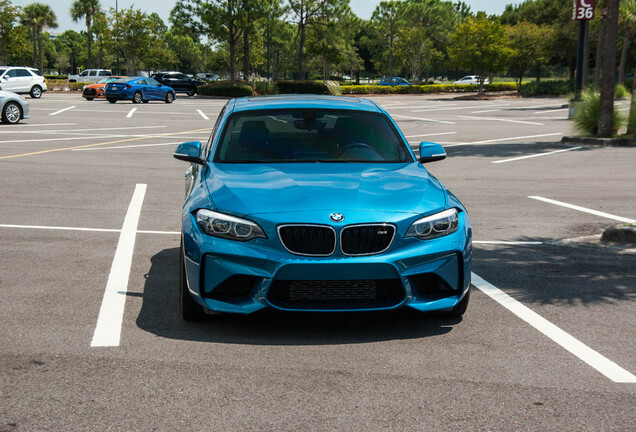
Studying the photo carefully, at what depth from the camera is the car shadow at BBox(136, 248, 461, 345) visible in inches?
192

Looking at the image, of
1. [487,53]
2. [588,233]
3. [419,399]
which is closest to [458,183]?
[588,233]

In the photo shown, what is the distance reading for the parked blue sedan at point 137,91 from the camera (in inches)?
1549

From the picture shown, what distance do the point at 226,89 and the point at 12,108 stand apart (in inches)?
1163

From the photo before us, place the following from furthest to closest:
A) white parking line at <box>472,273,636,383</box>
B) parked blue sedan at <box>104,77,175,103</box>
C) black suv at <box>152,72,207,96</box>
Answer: black suv at <box>152,72,207,96</box>
parked blue sedan at <box>104,77,175,103</box>
white parking line at <box>472,273,636,383</box>

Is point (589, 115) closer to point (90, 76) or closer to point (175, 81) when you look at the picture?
point (175, 81)

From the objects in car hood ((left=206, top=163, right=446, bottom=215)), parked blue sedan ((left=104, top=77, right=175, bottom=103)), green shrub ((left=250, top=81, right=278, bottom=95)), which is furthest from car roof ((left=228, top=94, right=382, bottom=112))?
green shrub ((left=250, top=81, right=278, bottom=95))

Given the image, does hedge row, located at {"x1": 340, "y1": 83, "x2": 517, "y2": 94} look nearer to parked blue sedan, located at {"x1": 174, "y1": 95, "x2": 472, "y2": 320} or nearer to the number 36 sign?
the number 36 sign

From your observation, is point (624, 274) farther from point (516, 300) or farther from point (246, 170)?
point (246, 170)

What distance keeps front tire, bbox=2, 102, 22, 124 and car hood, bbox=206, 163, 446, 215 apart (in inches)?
756

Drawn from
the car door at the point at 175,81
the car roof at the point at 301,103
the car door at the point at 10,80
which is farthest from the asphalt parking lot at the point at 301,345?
the car door at the point at 175,81

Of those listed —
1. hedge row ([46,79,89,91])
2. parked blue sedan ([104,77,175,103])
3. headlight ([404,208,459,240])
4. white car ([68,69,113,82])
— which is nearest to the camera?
headlight ([404,208,459,240])

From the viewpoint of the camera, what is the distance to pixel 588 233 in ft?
29.1

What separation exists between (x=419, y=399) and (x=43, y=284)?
3519 millimetres

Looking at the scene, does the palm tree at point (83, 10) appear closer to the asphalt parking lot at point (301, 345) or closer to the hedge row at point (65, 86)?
the hedge row at point (65, 86)
